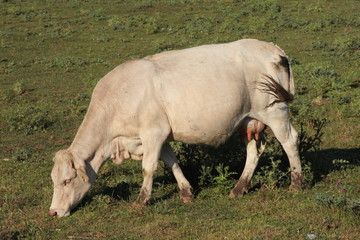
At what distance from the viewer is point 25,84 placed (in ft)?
66.5

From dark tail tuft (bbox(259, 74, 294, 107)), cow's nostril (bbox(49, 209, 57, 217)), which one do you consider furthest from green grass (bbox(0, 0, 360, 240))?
dark tail tuft (bbox(259, 74, 294, 107))

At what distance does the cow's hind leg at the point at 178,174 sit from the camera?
30.7 ft

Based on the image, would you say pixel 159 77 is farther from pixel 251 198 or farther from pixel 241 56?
pixel 251 198

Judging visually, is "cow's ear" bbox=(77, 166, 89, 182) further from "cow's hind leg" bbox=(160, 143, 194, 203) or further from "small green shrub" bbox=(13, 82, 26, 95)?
"small green shrub" bbox=(13, 82, 26, 95)

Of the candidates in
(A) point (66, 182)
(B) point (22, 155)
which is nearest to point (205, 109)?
(A) point (66, 182)

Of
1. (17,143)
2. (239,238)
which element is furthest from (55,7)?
(239,238)

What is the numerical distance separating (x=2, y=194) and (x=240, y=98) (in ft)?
13.2

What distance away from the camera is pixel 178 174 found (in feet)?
31.3

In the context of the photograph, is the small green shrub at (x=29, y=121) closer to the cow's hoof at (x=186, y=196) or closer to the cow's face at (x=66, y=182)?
the cow's face at (x=66, y=182)

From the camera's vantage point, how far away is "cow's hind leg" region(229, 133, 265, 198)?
9.59 m

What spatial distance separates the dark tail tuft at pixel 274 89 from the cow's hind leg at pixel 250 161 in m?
0.78

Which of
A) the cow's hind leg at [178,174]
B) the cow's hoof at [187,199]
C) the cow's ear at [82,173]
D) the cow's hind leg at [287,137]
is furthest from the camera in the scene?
the cow's hind leg at [287,137]

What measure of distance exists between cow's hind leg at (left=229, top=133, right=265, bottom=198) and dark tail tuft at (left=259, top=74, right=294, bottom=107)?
78 cm

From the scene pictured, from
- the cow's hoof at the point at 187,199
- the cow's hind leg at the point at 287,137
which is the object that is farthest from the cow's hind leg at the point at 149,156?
the cow's hind leg at the point at 287,137
